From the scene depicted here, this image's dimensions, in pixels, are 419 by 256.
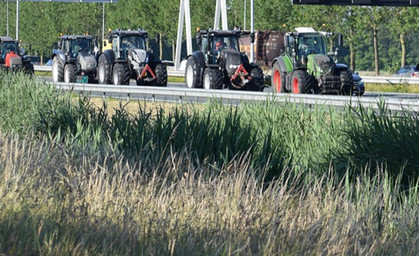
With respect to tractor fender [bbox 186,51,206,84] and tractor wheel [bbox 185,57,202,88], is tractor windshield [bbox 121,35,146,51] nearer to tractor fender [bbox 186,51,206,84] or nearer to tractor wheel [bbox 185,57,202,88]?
tractor wheel [bbox 185,57,202,88]

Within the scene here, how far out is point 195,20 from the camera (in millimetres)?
73438

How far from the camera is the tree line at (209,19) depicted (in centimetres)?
5750

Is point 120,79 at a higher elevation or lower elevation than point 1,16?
lower

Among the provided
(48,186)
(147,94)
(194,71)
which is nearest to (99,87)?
(147,94)

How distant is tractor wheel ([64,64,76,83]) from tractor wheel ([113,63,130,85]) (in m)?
2.89

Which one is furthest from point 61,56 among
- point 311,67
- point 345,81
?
point 345,81

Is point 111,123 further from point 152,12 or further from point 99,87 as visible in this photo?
point 152,12

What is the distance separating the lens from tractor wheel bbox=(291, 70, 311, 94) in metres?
26.6

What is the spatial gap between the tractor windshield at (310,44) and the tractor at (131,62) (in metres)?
6.27

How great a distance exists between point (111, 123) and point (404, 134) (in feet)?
13.2

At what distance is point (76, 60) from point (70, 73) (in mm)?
736

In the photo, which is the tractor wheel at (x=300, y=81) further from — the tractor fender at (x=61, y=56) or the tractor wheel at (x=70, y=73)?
the tractor fender at (x=61, y=56)

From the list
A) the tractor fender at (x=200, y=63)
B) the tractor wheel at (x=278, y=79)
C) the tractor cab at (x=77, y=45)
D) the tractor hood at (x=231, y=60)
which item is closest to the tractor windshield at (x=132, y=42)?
the tractor fender at (x=200, y=63)

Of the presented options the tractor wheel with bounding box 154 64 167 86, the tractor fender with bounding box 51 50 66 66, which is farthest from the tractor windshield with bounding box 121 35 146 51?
the tractor fender with bounding box 51 50 66 66
